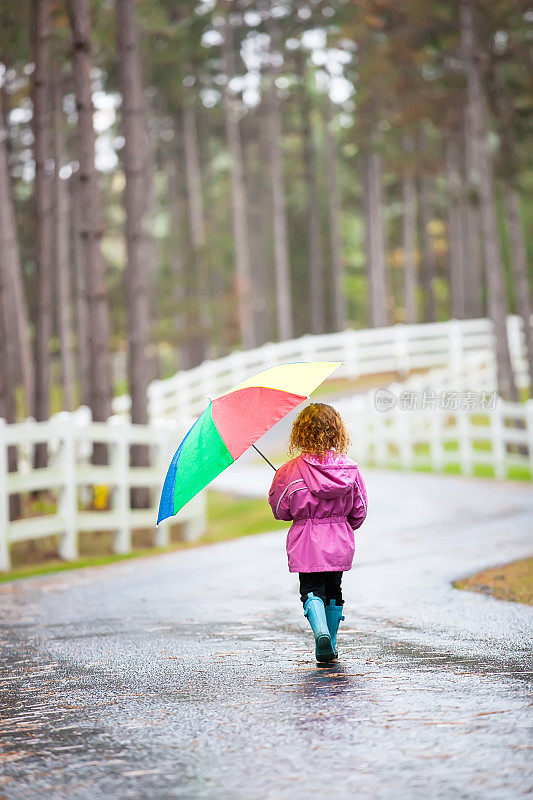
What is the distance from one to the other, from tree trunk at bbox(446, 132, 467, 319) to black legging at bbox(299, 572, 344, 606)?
33.5 m

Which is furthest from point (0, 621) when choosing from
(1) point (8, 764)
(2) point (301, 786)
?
(2) point (301, 786)

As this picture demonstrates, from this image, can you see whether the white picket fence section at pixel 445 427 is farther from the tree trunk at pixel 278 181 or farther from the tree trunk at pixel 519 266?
the tree trunk at pixel 278 181

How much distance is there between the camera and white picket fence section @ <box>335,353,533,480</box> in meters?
20.3

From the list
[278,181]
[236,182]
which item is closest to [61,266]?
[236,182]

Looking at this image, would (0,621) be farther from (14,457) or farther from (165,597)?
(14,457)

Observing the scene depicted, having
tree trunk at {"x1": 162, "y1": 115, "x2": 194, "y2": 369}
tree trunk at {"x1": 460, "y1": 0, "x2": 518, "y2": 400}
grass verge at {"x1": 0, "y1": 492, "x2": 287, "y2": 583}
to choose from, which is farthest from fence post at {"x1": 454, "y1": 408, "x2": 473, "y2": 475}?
tree trunk at {"x1": 162, "y1": 115, "x2": 194, "y2": 369}

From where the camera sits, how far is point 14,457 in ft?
55.0

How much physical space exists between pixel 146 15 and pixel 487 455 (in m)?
12.2

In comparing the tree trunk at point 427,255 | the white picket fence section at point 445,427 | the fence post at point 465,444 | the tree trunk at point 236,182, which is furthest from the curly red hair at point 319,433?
the tree trunk at point 427,255

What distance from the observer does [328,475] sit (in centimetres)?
642

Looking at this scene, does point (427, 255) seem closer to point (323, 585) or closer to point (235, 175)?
point (235, 175)

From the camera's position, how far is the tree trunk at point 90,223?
16.1 metres

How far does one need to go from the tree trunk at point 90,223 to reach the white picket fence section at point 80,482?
5.71 feet

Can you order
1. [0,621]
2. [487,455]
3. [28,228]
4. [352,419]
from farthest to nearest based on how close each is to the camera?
[28,228]
[352,419]
[487,455]
[0,621]
